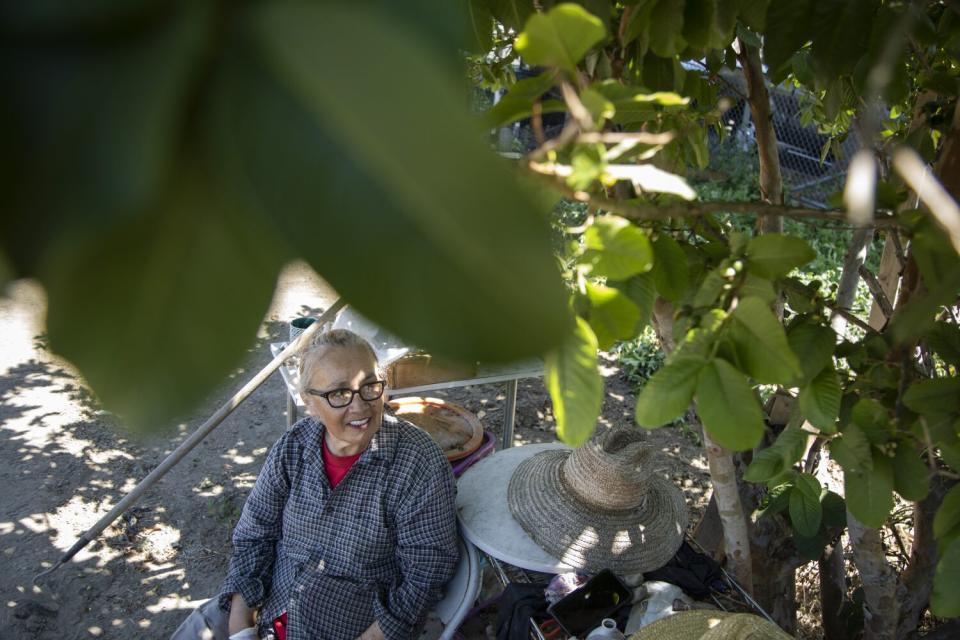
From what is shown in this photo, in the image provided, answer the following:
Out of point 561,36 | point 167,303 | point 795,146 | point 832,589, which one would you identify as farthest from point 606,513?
point 795,146

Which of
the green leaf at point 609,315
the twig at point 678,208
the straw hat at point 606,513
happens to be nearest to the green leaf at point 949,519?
the twig at point 678,208

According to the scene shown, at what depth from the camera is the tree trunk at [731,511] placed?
7.52 feet

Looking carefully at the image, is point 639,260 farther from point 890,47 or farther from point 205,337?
point 205,337

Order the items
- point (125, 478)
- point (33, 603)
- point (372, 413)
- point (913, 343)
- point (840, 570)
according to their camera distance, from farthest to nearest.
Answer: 1. point (125, 478)
2. point (33, 603)
3. point (840, 570)
4. point (372, 413)
5. point (913, 343)

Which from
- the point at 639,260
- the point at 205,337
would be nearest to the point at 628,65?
the point at 639,260

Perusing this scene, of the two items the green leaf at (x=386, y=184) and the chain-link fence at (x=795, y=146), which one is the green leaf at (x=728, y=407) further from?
the chain-link fence at (x=795, y=146)

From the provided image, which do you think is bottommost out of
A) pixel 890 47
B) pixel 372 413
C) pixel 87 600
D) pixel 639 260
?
pixel 87 600

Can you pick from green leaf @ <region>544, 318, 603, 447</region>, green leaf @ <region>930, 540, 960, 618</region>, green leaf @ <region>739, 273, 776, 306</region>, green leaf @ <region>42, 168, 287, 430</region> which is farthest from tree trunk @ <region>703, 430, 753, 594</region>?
green leaf @ <region>42, 168, 287, 430</region>

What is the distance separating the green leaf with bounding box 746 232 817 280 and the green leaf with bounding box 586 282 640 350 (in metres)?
0.29

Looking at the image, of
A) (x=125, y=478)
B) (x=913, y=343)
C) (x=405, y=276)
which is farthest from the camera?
(x=125, y=478)

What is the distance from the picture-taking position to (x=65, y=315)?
0.23 meters

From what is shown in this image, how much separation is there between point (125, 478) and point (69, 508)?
0.38m

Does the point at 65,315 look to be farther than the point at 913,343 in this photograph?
No

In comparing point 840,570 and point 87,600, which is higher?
point 840,570
